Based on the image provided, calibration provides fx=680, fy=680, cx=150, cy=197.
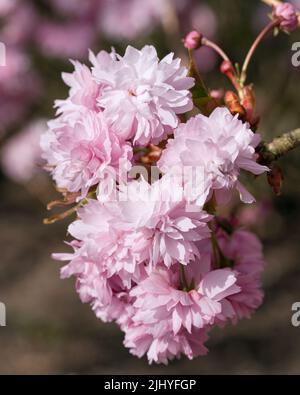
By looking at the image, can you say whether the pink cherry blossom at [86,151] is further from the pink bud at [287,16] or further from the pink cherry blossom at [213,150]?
the pink bud at [287,16]

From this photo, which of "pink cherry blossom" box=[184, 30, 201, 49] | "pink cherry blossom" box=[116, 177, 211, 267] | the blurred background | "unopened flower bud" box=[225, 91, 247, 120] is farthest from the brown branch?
the blurred background

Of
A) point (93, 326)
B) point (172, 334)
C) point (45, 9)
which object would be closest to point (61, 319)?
point (93, 326)

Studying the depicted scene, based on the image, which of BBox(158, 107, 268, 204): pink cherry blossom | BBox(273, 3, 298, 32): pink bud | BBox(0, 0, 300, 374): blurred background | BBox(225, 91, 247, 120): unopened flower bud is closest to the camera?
BBox(158, 107, 268, 204): pink cherry blossom

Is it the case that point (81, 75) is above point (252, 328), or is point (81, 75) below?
below

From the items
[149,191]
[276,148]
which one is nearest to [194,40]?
[276,148]

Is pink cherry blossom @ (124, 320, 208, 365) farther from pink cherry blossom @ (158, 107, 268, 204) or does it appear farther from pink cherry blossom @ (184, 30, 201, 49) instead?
pink cherry blossom @ (184, 30, 201, 49)

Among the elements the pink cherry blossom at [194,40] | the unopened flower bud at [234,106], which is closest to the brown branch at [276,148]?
the unopened flower bud at [234,106]

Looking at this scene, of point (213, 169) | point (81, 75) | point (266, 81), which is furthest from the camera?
point (266, 81)

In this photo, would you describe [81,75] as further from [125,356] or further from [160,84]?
[125,356]
